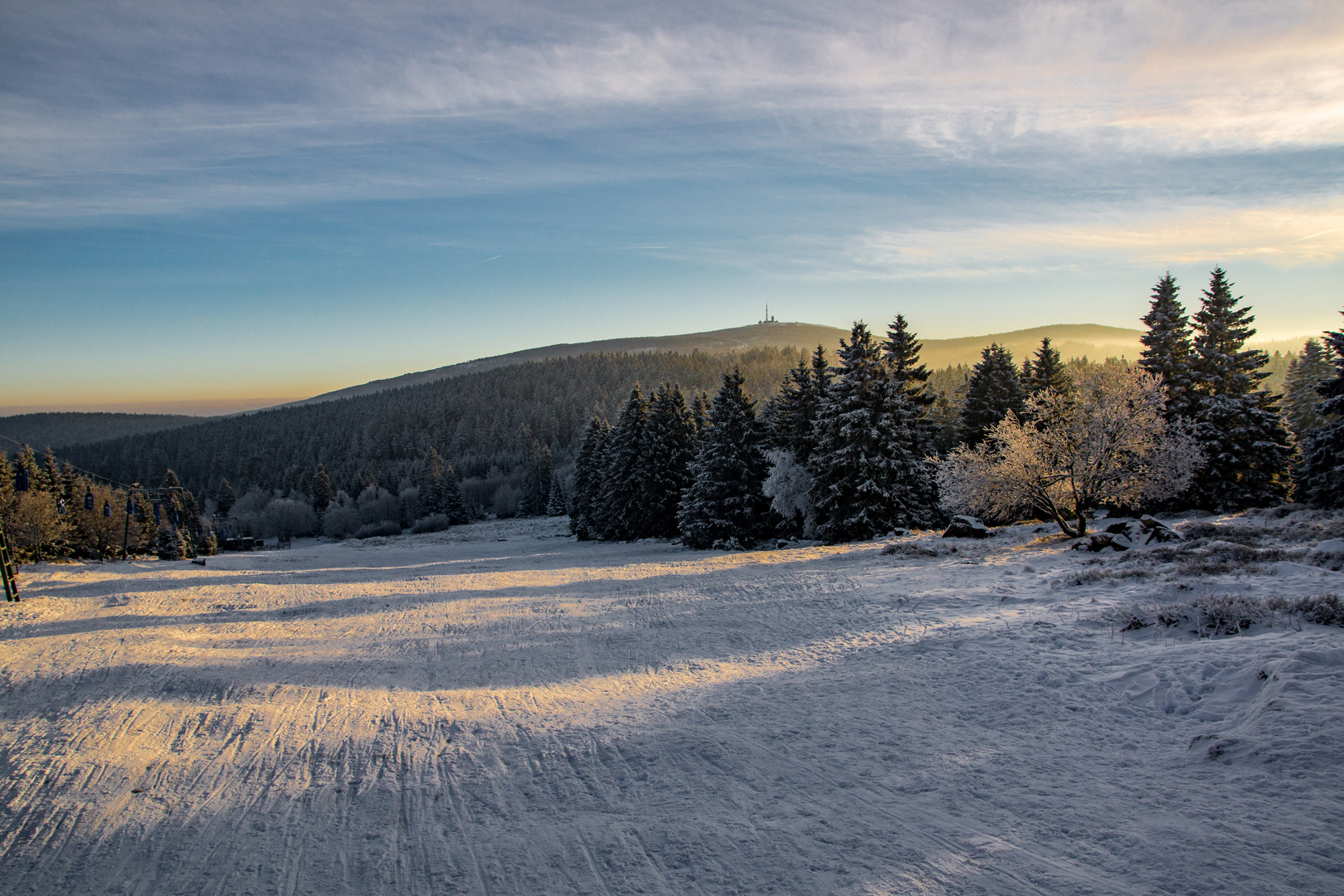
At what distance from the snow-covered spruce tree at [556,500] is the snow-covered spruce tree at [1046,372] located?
6324 cm

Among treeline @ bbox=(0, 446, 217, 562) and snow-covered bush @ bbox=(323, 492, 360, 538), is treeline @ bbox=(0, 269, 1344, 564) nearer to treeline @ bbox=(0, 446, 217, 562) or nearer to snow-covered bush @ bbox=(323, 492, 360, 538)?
treeline @ bbox=(0, 446, 217, 562)

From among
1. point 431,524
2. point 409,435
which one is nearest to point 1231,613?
point 431,524

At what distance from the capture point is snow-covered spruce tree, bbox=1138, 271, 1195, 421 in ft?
108

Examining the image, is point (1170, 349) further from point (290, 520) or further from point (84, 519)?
point (290, 520)

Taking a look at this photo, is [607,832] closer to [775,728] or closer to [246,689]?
[775,728]

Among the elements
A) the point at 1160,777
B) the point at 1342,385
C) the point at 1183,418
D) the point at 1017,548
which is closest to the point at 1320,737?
the point at 1160,777

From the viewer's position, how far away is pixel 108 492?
235 feet

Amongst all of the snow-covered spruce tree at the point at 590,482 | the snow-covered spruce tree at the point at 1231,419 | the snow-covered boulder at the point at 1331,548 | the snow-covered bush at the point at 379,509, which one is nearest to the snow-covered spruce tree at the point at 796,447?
the snow-covered spruce tree at the point at 590,482

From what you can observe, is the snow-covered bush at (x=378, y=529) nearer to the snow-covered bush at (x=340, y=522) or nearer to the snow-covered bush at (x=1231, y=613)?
the snow-covered bush at (x=340, y=522)

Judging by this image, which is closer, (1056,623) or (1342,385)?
(1056,623)

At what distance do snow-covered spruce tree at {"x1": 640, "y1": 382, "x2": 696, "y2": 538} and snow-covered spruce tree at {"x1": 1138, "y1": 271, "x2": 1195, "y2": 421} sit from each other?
91.8ft

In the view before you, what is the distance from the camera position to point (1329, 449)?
25844 millimetres

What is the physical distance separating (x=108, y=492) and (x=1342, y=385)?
105 m

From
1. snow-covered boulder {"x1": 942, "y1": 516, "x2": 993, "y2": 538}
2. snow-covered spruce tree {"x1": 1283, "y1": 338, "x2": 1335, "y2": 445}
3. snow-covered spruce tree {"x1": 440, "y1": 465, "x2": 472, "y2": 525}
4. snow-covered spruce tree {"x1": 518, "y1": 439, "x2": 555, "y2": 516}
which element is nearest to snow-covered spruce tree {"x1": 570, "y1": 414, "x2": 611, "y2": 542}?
snow-covered boulder {"x1": 942, "y1": 516, "x2": 993, "y2": 538}
